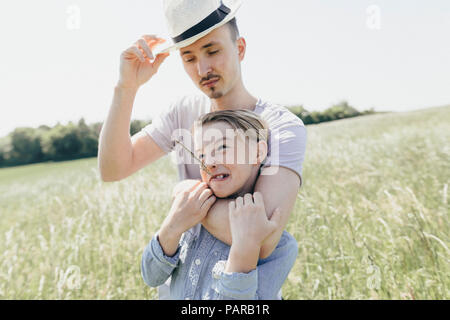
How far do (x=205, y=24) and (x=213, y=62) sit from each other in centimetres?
19

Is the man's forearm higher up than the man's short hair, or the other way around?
the man's short hair

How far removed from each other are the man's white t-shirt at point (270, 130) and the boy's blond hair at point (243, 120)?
0.09 m

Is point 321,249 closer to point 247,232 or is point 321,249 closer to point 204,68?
point 247,232

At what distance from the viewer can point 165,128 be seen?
7.72 ft

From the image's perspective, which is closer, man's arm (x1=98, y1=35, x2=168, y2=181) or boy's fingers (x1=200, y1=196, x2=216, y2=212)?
boy's fingers (x1=200, y1=196, x2=216, y2=212)

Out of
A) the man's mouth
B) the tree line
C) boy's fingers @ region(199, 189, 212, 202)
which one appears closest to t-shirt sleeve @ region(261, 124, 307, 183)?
boy's fingers @ region(199, 189, 212, 202)

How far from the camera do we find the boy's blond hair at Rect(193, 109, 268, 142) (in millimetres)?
1740

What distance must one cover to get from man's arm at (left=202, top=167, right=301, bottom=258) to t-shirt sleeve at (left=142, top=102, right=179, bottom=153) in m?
0.78

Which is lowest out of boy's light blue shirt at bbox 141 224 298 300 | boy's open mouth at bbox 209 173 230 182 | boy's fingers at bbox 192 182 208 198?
boy's light blue shirt at bbox 141 224 298 300

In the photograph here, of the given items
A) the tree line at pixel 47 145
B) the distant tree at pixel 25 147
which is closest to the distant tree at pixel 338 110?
the tree line at pixel 47 145

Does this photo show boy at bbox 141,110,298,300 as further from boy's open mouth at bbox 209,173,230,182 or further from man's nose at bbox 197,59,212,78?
man's nose at bbox 197,59,212,78

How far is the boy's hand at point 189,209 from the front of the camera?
5.59ft

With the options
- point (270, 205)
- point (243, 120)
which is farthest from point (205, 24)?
point (270, 205)
